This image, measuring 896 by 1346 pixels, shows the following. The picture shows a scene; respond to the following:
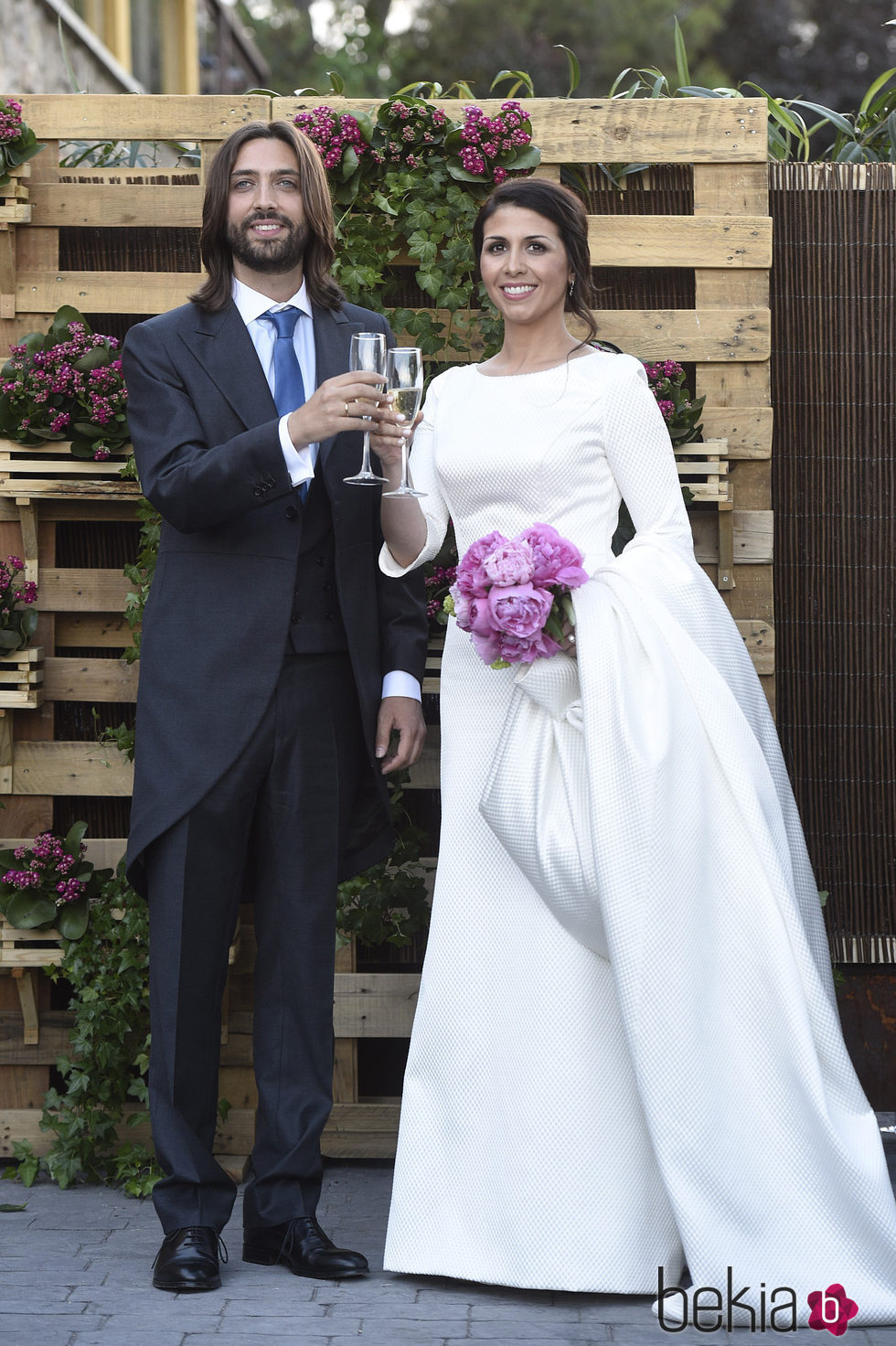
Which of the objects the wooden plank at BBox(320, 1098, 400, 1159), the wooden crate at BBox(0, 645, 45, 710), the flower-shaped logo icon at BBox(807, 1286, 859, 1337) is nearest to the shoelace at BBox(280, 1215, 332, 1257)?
the wooden plank at BBox(320, 1098, 400, 1159)

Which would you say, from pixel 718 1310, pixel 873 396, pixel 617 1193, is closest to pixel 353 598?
pixel 617 1193

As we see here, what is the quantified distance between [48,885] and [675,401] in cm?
202

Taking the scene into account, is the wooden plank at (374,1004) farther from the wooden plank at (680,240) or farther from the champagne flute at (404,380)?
the wooden plank at (680,240)

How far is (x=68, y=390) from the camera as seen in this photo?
3.83 metres

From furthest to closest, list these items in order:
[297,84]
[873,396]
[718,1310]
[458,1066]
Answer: [297,84] → [873,396] → [458,1066] → [718,1310]

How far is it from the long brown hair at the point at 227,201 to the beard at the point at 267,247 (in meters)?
0.04

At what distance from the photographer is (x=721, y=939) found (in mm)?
3008

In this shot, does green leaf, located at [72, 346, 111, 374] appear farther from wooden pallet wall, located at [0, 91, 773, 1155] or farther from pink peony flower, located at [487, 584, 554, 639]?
pink peony flower, located at [487, 584, 554, 639]

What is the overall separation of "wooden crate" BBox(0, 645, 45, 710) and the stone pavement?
1283 millimetres

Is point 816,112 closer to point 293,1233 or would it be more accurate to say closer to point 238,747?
point 238,747

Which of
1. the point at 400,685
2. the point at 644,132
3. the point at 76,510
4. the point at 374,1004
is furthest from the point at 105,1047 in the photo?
the point at 644,132

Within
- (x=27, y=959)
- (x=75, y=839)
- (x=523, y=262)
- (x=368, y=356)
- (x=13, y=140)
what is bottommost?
(x=27, y=959)

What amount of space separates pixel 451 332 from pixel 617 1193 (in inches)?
84.7

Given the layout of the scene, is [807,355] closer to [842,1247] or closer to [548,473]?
[548,473]
